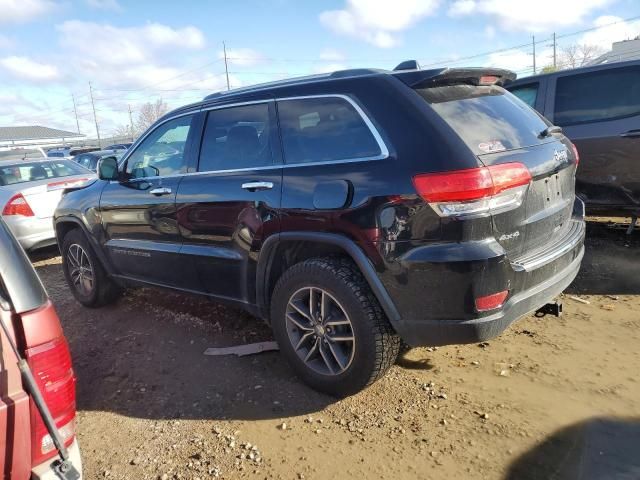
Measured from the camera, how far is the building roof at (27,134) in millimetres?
59281

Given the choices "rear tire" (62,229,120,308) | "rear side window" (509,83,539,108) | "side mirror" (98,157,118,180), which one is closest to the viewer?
"side mirror" (98,157,118,180)

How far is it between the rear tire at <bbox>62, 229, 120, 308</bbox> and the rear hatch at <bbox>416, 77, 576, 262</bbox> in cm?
360

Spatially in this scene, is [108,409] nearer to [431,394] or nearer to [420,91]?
[431,394]

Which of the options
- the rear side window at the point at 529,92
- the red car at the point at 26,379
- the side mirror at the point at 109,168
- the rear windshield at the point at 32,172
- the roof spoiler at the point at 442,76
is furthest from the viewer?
the rear windshield at the point at 32,172

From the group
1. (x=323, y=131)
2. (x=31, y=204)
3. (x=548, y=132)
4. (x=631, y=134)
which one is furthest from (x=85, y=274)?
(x=631, y=134)

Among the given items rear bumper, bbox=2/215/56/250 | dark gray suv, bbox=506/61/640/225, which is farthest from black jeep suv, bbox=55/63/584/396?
rear bumper, bbox=2/215/56/250

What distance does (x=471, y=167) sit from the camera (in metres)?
2.61

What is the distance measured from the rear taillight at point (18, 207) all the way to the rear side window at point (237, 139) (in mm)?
4518

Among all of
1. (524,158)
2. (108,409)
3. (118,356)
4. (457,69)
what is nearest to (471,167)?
(524,158)

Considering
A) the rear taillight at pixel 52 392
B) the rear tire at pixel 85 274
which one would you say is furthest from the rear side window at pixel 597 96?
the rear taillight at pixel 52 392

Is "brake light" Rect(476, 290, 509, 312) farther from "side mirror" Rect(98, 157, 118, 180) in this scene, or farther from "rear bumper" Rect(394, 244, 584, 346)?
"side mirror" Rect(98, 157, 118, 180)

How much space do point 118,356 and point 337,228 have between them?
7.40 ft

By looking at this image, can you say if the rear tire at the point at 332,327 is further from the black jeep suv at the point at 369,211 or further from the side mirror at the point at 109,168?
the side mirror at the point at 109,168

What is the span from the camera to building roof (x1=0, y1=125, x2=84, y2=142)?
59.3m
